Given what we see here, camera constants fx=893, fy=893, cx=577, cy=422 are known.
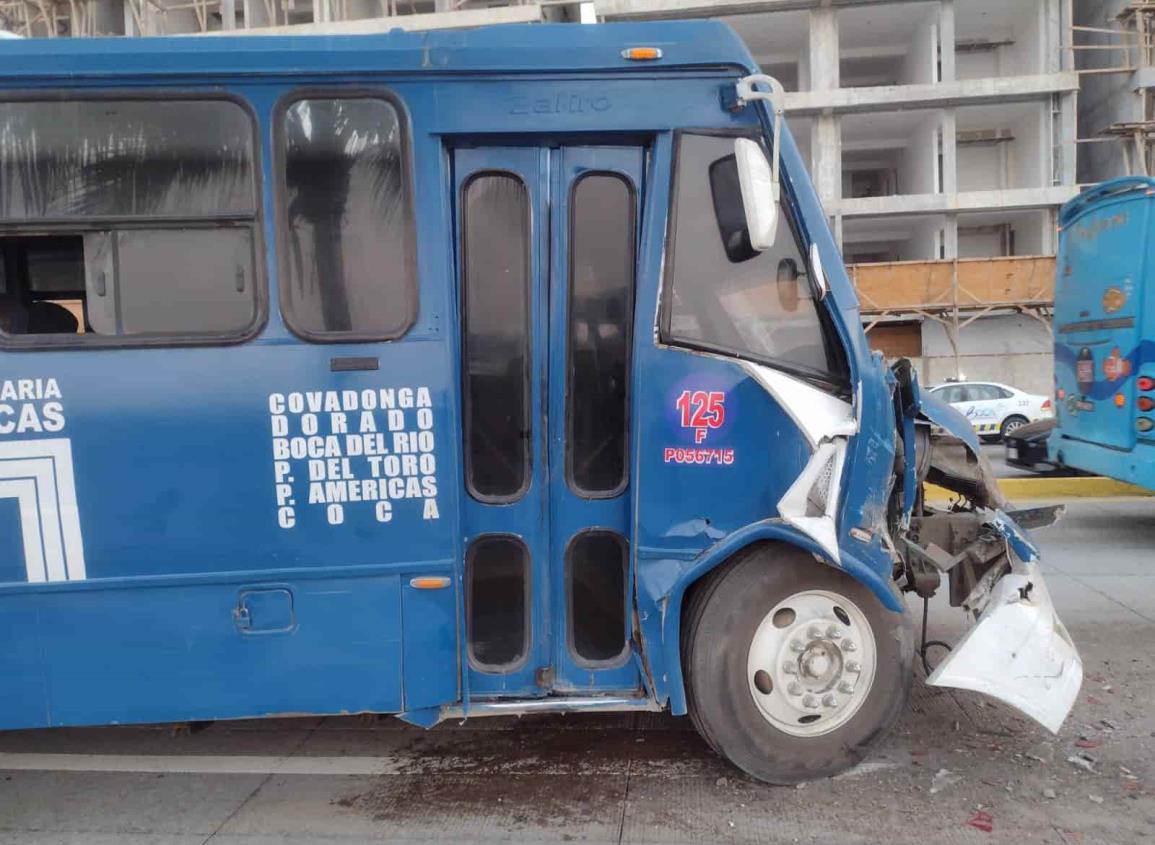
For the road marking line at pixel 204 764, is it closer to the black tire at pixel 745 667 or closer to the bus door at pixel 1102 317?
the black tire at pixel 745 667

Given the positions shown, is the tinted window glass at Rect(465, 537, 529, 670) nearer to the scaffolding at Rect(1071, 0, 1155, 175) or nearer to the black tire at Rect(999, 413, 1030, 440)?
the black tire at Rect(999, 413, 1030, 440)

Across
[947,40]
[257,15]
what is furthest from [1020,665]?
[257,15]

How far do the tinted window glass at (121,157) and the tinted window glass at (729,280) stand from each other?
1.77 meters

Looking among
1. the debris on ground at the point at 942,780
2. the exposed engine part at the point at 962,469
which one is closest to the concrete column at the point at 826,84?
the exposed engine part at the point at 962,469

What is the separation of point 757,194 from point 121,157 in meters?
2.50

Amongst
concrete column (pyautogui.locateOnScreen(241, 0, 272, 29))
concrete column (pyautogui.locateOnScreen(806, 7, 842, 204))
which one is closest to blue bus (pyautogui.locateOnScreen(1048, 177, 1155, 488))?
concrete column (pyautogui.locateOnScreen(806, 7, 842, 204))

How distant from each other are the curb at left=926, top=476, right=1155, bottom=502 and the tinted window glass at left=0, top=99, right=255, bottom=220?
9136mm

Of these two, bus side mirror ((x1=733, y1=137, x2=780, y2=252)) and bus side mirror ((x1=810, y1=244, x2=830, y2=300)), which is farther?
bus side mirror ((x1=810, y1=244, x2=830, y2=300))

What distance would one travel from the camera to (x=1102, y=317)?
844 centimetres

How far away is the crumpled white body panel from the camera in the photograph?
3.74m

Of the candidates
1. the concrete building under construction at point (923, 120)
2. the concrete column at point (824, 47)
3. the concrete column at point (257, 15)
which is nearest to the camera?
the concrete building under construction at point (923, 120)

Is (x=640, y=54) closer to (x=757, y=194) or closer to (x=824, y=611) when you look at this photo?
(x=757, y=194)

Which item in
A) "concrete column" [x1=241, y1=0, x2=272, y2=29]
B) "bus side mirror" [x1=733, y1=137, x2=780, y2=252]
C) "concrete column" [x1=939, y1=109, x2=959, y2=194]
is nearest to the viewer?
"bus side mirror" [x1=733, y1=137, x2=780, y2=252]

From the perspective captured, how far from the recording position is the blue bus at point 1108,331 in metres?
7.92
